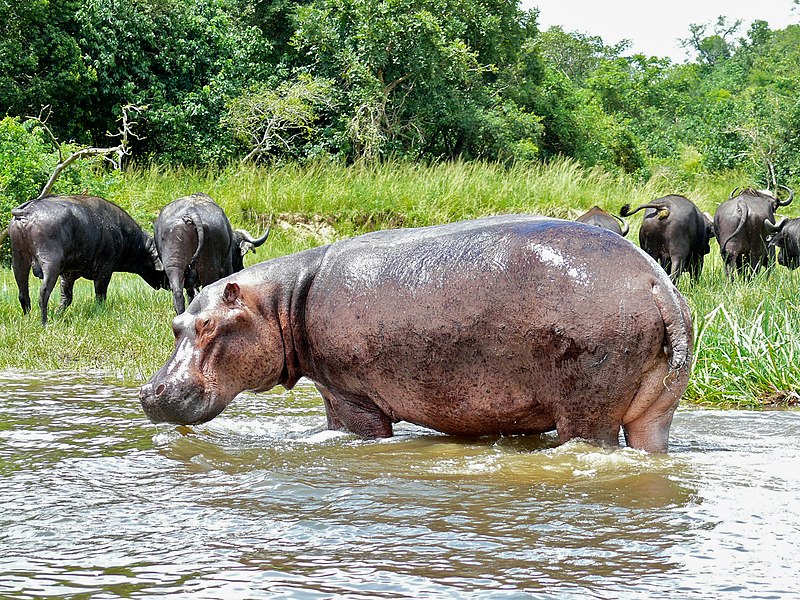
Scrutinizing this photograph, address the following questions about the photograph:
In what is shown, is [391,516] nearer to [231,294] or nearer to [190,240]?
[231,294]

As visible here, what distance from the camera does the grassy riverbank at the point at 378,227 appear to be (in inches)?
263

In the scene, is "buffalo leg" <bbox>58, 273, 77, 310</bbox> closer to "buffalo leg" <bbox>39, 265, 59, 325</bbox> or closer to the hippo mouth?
"buffalo leg" <bbox>39, 265, 59, 325</bbox>

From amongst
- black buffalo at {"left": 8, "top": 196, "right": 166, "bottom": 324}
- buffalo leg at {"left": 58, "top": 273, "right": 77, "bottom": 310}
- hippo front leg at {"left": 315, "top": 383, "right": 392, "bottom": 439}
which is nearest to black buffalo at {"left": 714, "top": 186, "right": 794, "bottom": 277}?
black buffalo at {"left": 8, "top": 196, "right": 166, "bottom": 324}

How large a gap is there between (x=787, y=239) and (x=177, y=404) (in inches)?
422

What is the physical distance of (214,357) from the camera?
4.73 meters

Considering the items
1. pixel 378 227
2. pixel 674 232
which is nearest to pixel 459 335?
pixel 674 232

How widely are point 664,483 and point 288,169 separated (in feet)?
61.7

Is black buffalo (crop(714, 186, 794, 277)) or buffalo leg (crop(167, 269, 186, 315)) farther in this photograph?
black buffalo (crop(714, 186, 794, 277))

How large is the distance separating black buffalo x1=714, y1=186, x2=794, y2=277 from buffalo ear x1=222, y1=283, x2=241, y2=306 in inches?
351

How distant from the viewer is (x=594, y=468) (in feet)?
13.5

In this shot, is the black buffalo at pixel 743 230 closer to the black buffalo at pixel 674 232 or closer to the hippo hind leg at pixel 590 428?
the black buffalo at pixel 674 232

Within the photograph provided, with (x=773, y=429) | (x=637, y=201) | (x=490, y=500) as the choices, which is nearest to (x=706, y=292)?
(x=773, y=429)

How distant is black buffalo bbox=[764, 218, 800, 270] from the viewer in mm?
13206

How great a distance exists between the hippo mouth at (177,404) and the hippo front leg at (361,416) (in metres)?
0.54
